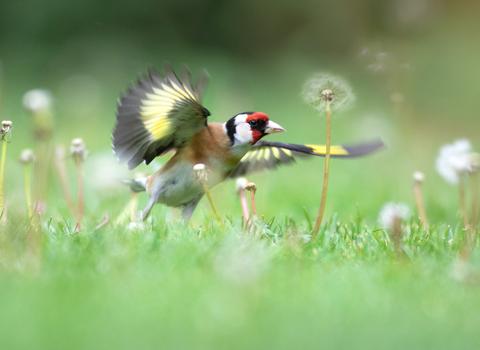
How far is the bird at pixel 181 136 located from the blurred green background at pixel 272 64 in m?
1.57

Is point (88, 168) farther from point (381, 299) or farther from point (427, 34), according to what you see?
point (427, 34)

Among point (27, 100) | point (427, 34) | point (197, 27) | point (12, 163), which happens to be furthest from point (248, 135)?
point (197, 27)

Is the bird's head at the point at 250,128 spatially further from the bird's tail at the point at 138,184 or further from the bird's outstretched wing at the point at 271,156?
the bird's tail at the point at 138,184

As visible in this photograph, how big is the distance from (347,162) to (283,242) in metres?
3.68

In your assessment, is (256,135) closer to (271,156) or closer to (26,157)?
(271,156)

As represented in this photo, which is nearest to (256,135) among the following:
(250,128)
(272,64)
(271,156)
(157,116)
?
(250,128)

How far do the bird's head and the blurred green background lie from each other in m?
1.70

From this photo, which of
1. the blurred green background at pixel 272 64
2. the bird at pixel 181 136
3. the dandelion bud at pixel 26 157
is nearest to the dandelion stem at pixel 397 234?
the bird at pixel 181 136

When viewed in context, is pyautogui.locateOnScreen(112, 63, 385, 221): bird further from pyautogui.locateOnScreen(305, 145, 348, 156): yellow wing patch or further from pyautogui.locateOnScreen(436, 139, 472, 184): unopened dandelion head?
pyautogui.locateOnScreen(436, 139, 472, 184): unopened dandelion head

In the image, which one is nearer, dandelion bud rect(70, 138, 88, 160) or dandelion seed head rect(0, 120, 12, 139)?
dandelion seed head rect(0, 120, 12, 139)

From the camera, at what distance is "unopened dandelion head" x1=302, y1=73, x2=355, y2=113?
2299 millimetres

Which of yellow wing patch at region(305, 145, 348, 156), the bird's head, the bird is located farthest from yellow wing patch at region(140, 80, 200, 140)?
yellow wing patch at region(305, 145, 348, 156)

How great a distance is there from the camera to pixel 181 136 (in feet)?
8.88

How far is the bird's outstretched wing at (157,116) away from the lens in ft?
7.82
